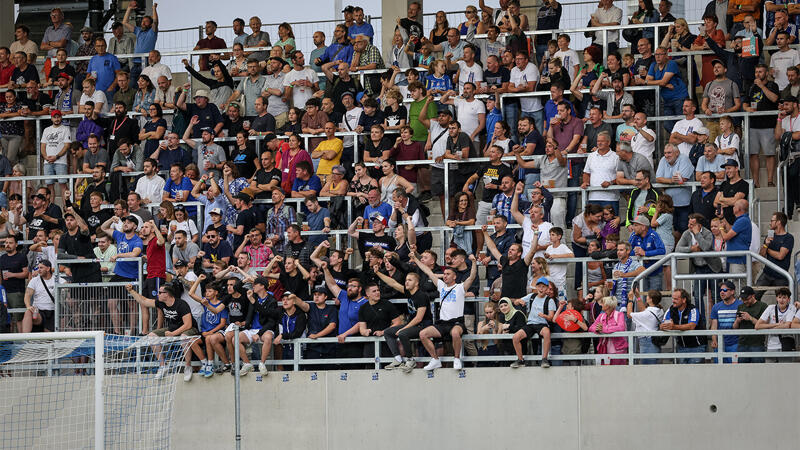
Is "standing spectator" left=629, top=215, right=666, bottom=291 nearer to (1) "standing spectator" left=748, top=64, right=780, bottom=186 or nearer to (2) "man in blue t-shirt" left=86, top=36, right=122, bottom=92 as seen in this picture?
(1) "standing spectator" left=748, top=64, right=780, bottom=186

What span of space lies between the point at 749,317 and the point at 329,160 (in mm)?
7717

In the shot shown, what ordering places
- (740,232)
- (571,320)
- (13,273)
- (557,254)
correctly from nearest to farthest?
(571,320) → (740,232) → (557,254) → (13,273)

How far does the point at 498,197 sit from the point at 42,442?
747 cm

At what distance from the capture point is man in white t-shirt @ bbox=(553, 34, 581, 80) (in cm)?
2150

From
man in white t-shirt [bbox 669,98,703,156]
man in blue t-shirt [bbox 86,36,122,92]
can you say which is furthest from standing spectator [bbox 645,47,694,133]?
man in blue t-shirt [bbox 86,36,122,92]

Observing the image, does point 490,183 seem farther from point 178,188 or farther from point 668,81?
point 178,188

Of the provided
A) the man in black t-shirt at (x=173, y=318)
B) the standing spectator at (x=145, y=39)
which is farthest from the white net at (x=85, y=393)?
the standing spectator at (x=145, y=39)

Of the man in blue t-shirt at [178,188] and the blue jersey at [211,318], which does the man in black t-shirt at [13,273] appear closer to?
the man in blue t-shirt at [178,188]

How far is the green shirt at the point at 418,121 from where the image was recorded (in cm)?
2084

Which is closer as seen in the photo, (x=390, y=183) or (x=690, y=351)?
(x=690, y=351)

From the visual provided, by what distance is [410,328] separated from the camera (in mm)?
17266

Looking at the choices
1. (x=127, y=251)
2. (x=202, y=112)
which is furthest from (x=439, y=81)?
(x=127, y=251)

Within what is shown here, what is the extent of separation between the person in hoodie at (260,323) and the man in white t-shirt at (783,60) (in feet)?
28.9

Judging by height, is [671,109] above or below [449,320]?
above
